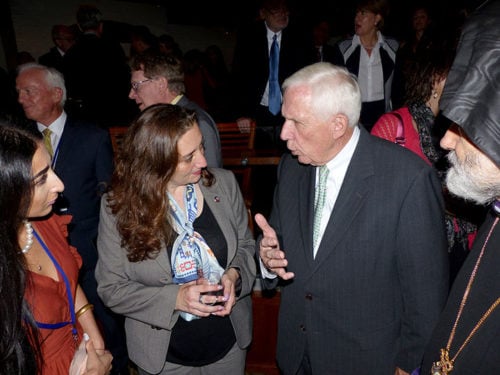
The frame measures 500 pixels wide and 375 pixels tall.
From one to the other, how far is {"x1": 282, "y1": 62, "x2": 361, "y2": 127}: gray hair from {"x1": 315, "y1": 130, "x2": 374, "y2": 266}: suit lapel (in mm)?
228

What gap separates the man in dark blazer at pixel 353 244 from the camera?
167 cm

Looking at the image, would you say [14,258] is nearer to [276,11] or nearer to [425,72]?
[425,72]

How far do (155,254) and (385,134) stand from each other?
147 centimetres

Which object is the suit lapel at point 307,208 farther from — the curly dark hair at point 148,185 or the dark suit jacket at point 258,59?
the dark suit jacket at point 258,59

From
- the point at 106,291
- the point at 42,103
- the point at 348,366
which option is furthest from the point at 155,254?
the point at 42,103

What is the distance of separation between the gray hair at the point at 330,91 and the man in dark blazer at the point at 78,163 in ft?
5.98

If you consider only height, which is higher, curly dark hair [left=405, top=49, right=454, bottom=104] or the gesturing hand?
curly dark hair [left=405, top=49, right=454, bottom=104]

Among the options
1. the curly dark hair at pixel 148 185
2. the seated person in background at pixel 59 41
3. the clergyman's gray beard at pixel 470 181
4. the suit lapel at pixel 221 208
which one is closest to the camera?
the clergyman's gray beard at pixel 470 181

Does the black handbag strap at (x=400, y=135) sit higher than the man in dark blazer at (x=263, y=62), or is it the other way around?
the man in dark blazer at (x=263, y=62)

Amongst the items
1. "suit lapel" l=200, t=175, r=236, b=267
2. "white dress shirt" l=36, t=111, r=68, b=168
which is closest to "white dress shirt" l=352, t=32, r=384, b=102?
"suit lapel" l=200, t=175, r=236, b=267

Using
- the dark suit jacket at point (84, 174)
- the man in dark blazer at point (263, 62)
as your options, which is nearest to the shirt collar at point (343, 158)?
the dark suit jacket at point (84, 174)

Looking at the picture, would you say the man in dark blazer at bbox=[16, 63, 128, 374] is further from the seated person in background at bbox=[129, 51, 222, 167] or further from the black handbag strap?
the black handbag strap

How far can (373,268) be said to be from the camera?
5.62ft

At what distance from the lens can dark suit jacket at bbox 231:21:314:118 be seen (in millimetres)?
4480
